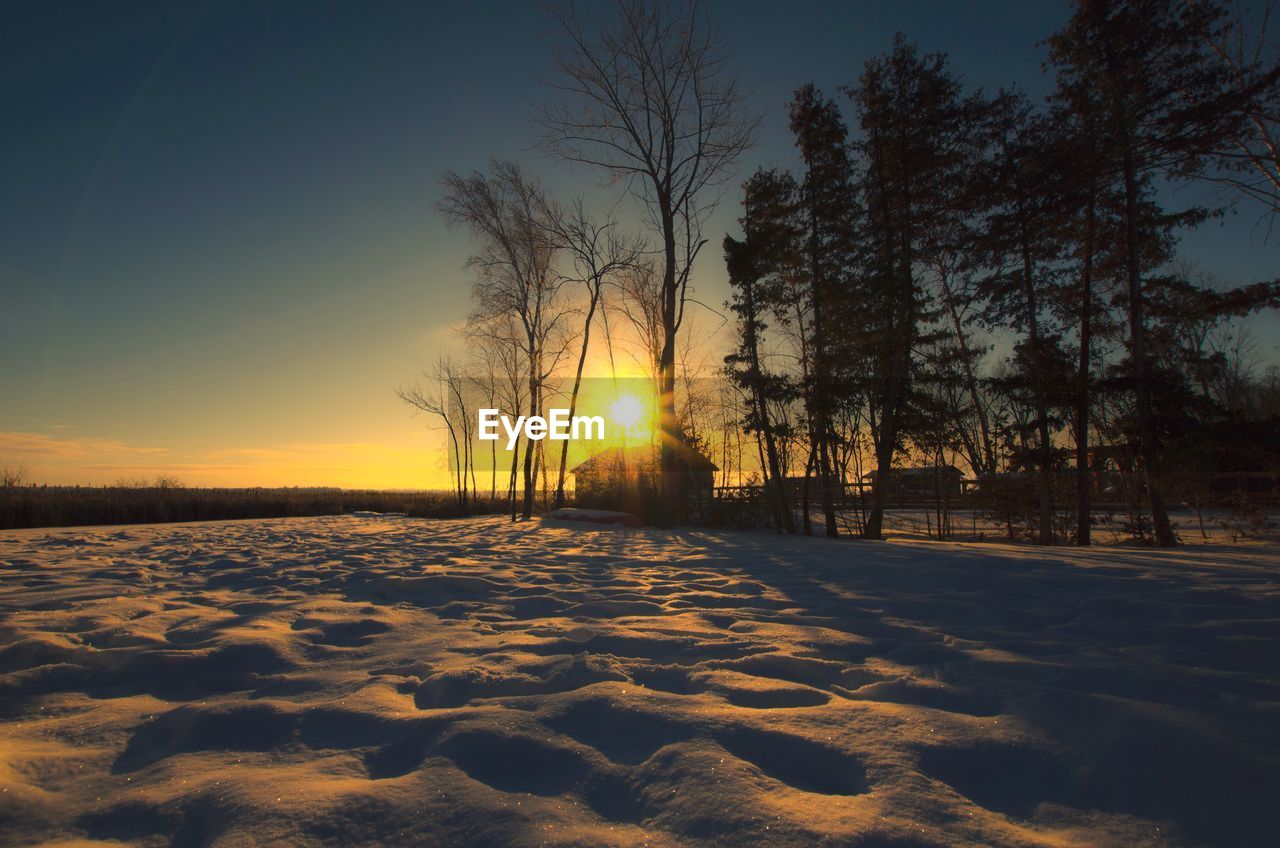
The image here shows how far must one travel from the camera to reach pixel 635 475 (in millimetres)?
15234

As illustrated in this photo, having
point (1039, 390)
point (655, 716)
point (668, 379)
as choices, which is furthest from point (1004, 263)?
point (655, 716)

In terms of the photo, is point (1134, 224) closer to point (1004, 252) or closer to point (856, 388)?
point (1004, 252)

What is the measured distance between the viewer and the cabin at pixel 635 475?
1327 centimetres

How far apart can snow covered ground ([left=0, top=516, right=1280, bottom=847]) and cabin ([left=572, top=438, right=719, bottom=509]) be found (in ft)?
29.3

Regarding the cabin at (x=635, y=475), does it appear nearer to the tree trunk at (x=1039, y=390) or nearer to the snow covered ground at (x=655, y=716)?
the tree trunk at (x=1039, y=390)

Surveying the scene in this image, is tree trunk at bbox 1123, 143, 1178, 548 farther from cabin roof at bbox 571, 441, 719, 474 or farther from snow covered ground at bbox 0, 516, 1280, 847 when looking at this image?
cabin roof at bbox 571, 441, 719, 474

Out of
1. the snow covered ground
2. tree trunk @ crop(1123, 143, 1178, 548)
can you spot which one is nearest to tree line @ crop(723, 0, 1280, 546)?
tree trunk @ crop(1123, 143, 1178, 548)

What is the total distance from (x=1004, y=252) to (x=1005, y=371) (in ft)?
8.95

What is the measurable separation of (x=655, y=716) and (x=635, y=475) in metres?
13.6

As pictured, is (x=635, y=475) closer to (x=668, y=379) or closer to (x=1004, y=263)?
(x=668, y=379)

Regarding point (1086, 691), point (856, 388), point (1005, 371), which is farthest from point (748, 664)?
point (1005, 371)

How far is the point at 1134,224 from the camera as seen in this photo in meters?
10.1

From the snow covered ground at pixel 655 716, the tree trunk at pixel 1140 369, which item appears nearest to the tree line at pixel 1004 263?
the tree trunk at pixel 1140 369

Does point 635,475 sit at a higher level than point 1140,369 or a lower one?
lower
